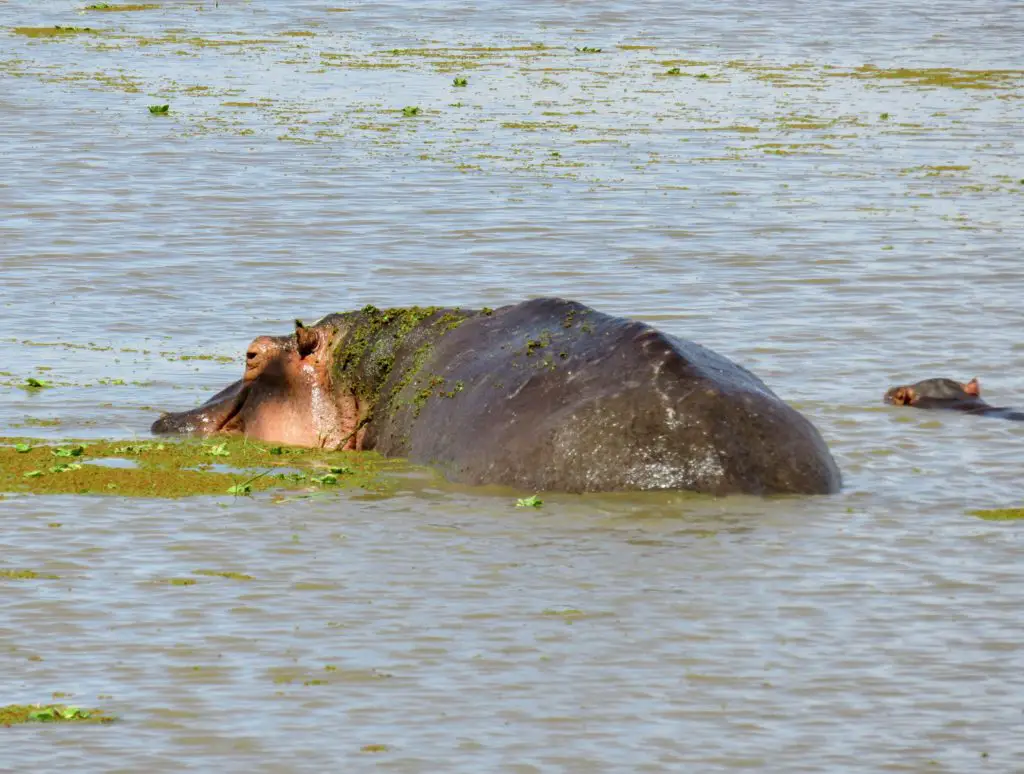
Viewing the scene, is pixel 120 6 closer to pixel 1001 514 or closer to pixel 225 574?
pixel 1001 514

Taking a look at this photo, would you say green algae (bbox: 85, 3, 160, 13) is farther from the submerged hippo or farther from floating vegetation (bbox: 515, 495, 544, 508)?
floating vegetation (bbox: 515, 495, 544, 508)

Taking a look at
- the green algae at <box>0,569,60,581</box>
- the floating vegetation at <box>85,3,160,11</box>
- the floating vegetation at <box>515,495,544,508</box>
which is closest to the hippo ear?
the floating vegetation at <box>515,495,544,508</box>

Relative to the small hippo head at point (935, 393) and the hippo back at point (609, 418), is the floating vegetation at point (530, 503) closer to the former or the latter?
the hippo back at point (609, 418)

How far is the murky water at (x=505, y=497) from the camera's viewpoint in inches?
247

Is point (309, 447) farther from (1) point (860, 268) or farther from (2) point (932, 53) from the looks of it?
(2) point (932, 53)

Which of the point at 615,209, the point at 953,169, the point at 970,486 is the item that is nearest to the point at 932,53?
the point at 953,169

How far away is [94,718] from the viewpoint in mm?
6168

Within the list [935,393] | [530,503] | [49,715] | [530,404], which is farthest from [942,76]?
[49,715]


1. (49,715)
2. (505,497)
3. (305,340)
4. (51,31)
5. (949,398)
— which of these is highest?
(51,31)

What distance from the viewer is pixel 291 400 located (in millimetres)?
10055

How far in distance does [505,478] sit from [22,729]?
3.20 metres

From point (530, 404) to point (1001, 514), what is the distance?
2034 mm

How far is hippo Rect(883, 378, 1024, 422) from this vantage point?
420 inches

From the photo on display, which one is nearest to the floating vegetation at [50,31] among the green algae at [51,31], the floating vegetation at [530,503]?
the green algae at [51,31]
